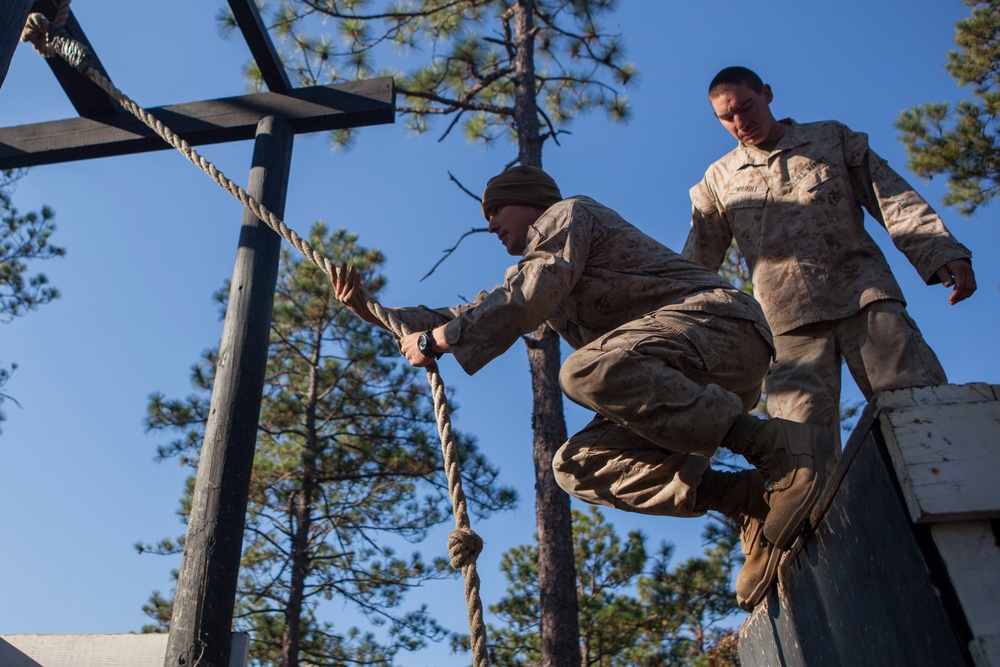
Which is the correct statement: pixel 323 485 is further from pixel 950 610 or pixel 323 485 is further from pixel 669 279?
pixel 950 610

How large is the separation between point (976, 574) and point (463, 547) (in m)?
1.18

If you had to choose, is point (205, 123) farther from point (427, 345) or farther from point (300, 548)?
point (300, 548)

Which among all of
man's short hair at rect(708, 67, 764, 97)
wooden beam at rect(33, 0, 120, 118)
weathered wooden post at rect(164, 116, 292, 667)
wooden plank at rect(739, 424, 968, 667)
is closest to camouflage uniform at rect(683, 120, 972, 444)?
man's short hair at rect(708, 67, 764, 97)

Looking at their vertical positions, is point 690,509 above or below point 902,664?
above

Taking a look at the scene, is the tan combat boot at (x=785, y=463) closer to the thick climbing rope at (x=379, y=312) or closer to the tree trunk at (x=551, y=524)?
the thick climbing rope at (x=379, y=312)

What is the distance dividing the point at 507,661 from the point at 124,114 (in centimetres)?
1027

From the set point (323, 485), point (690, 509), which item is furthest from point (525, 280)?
point (323, 485)

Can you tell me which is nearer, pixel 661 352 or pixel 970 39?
pixel 661 352

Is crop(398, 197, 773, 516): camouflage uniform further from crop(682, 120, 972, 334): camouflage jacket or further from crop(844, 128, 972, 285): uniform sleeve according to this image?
crop(844, 128, 972, 285): uniform sleeve

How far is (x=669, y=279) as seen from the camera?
252cm

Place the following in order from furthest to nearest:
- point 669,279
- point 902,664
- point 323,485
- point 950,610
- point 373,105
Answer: point 323,485
point 373,105
point 669,279
point 902,664
point 950,610

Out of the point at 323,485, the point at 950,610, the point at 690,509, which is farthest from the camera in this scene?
the point at 323,485

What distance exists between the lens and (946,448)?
4.97 feet

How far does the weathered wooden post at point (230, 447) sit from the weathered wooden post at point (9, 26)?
4.68 feet
